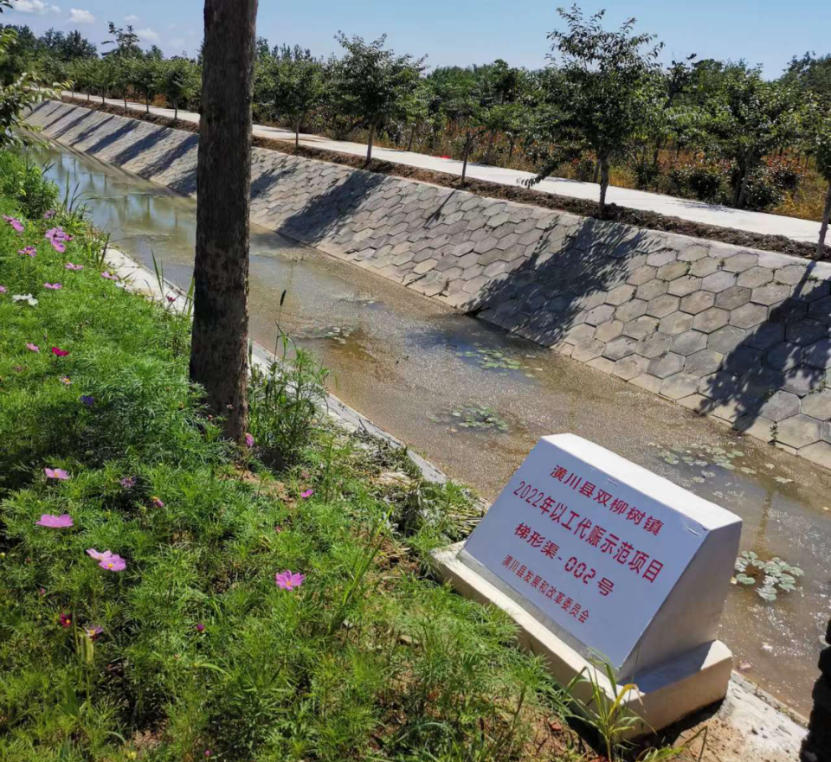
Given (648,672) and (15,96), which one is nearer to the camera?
(648,672)

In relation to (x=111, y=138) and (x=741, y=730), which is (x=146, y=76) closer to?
(x=111, y=138)

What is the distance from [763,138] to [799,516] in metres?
9.58

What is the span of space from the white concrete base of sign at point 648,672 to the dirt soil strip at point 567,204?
7249 mm

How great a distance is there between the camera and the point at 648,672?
2875 millimetres

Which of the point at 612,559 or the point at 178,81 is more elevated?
the point at 178,81

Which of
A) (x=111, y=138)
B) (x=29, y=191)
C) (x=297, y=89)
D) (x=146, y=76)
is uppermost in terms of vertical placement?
(x=146, y=76)

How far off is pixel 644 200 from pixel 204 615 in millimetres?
12678

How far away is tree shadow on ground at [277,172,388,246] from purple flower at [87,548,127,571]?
12474 mm

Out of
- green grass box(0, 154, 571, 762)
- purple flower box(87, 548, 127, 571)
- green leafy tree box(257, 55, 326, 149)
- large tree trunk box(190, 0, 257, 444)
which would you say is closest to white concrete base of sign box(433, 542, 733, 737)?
green grass box(0, 154, 571, 762)

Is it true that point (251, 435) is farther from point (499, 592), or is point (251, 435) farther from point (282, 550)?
point (499, 592)

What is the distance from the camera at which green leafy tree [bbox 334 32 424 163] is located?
16500mm

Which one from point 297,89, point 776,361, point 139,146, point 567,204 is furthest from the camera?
point 139,146

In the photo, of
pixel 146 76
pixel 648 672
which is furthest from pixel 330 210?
pixel 146 76

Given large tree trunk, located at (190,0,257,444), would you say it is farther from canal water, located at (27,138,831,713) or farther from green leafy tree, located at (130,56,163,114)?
green leafy tree, located at (130,56,163,114)
